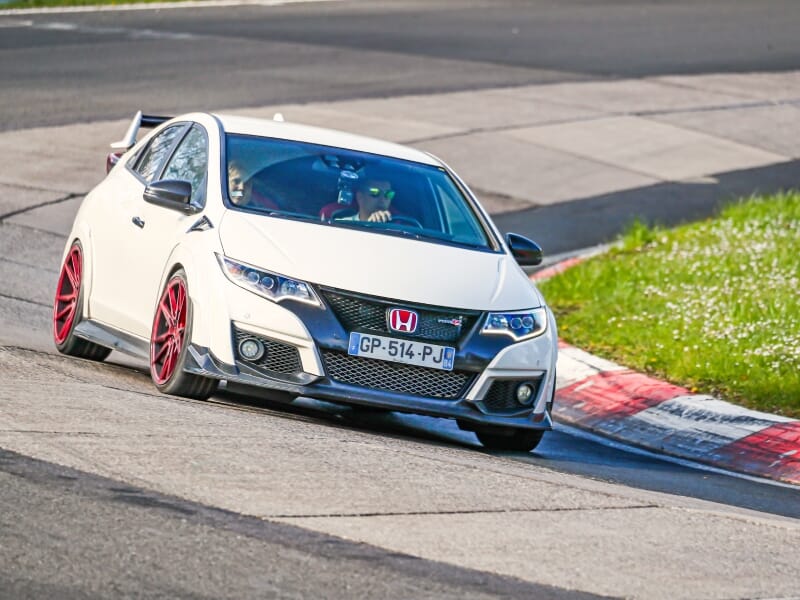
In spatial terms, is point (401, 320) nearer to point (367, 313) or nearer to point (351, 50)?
point (367, 313)

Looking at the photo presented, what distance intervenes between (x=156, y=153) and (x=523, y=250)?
230 centimetres

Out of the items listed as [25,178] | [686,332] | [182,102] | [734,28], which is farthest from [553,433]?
[734,28]

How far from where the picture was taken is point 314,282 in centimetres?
839

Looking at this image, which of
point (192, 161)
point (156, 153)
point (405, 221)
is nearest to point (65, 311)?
point (156, 153)

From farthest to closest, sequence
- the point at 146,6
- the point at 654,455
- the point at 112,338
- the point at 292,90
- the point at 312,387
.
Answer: the point at 146,6, the point at 292,90, the point at 654,455, the point at 112,338, the point at 312,387

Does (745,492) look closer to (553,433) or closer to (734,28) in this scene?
(553,433)

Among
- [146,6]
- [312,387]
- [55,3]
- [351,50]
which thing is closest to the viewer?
[312,387]

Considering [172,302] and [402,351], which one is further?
[172,302]

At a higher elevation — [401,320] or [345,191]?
[345,191]

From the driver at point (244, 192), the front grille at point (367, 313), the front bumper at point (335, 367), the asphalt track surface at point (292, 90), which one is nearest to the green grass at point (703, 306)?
the asphalt track surface at point (292, 90)

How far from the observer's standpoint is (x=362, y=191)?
31.2 feet

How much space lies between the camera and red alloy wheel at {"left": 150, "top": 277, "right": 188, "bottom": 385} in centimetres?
866

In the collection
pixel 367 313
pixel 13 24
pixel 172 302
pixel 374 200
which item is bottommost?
pixel 13 24

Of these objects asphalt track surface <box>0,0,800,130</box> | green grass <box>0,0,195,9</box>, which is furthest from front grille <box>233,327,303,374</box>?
green grass <box>0,0,195,9</box>
